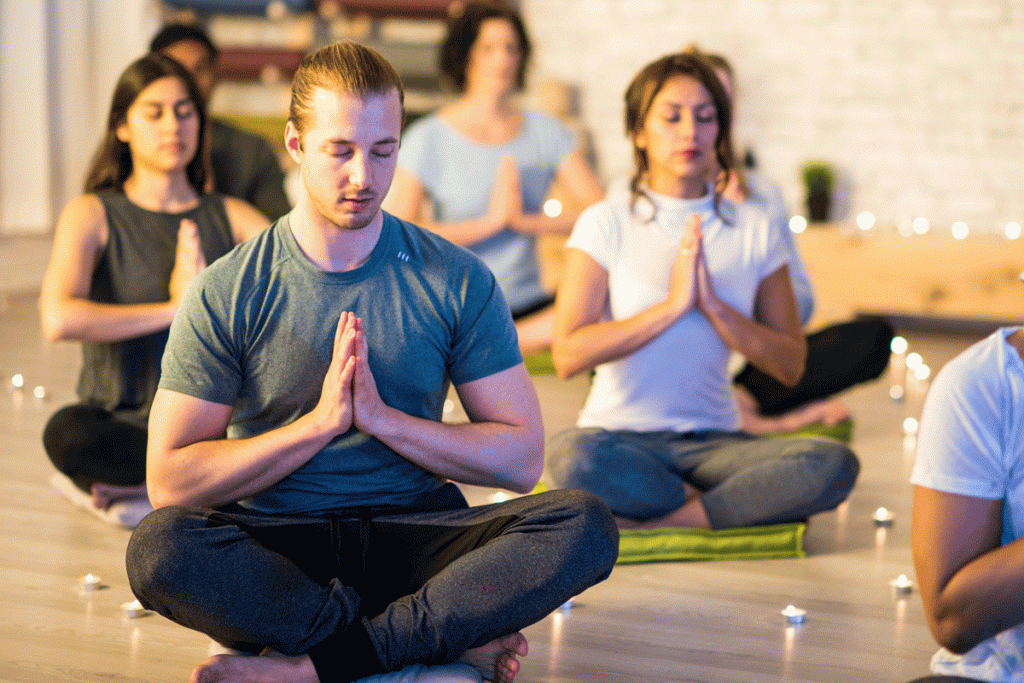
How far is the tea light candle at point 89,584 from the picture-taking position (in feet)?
6.63

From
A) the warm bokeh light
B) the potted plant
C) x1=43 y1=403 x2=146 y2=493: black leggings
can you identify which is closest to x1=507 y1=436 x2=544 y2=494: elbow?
x1=43 y1=403 x2=146 y2=493: black leggings

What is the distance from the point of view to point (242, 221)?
8.20 ft

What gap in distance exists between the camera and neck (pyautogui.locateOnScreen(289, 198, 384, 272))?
1.64m

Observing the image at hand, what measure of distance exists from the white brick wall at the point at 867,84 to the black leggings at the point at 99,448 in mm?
3508

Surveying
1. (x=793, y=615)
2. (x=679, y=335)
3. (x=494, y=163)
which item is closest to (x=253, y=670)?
(x=793, y=615)

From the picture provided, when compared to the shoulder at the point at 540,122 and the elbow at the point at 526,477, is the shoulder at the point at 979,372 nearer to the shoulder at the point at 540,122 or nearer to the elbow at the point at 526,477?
the elbow at the point at 526,477

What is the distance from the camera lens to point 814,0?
5199 mm

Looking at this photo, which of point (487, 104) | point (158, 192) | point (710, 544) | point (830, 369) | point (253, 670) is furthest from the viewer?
point (487, 104)

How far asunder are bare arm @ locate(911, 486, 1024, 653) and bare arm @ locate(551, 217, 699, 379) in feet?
3.21

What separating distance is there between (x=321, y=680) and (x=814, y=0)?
442cm

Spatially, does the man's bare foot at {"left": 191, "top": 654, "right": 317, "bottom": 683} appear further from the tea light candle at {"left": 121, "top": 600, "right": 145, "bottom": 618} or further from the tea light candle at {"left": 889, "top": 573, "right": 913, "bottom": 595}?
the tea light candle at {"left": 889, "top": 573, "right": 913, "bottom": 595}

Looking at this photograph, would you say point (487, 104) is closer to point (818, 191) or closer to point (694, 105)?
point (694, 105)

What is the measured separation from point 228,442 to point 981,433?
0.93m

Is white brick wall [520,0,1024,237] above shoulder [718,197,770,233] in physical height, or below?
above
